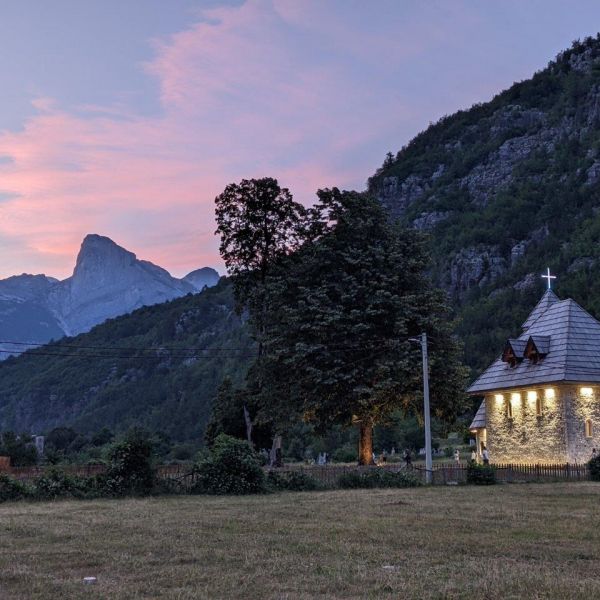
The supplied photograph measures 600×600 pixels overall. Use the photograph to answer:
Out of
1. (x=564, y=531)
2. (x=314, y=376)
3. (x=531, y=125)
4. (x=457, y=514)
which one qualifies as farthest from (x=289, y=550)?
(x=531, y=125)

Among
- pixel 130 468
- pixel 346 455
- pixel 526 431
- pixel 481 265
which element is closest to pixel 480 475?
pixel 526 431

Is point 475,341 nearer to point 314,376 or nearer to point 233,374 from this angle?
point 233,374

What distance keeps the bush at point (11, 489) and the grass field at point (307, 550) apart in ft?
14.9

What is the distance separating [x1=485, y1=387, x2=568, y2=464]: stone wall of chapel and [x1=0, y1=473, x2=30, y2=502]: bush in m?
29.4

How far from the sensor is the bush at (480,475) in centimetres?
3531

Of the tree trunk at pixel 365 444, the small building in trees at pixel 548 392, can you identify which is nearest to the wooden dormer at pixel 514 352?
the small building in trees at pixel 548 392

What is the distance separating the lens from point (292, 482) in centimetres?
3331

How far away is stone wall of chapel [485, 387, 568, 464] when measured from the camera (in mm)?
43688

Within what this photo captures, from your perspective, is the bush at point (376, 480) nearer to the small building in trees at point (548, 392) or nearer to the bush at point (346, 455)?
the small building in trees at point (548, 392)

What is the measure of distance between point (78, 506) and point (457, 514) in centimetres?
1323

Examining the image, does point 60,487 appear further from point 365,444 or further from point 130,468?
point 365,444

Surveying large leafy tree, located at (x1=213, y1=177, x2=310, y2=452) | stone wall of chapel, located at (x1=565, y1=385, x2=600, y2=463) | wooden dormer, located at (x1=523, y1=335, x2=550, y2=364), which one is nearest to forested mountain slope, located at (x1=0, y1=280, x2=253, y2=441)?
large leafy tree, located at (x1=213, y1=177, x2=310, y2=452)

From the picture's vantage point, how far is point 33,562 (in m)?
13.3

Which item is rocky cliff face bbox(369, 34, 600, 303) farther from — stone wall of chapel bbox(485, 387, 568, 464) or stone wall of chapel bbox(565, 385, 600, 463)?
stone wall of chapel bbox(565, 385, 600, 463)
